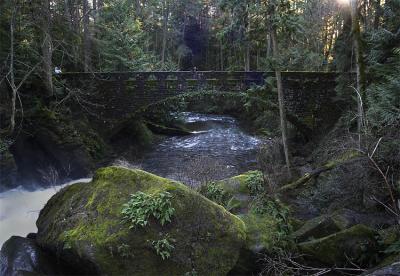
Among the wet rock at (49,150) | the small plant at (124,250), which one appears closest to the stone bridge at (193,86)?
the wet rock at (49,150)

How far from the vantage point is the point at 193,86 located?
19125 millimetres

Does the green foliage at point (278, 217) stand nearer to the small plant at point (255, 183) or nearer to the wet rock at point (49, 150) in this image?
the small plant at point (255, 183)

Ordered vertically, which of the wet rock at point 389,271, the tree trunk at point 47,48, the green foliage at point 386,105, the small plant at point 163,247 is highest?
the tree trunk at point 47,48

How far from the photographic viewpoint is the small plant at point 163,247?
596 cm

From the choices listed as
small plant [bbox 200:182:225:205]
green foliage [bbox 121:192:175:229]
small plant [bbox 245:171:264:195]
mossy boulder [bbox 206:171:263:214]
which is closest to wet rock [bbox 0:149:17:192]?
small plant [bbox 200:182:225:205]

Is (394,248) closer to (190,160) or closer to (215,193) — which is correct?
(215,193)

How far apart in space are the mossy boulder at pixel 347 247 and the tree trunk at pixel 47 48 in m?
10.8

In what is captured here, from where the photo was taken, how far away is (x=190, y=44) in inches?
1721

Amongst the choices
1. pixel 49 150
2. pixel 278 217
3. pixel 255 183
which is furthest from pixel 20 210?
pixel 278 217

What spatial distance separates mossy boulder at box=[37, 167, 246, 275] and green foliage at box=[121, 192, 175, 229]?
0.29 ft

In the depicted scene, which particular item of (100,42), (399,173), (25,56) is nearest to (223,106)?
(100,42)

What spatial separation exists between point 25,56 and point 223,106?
19110 mm

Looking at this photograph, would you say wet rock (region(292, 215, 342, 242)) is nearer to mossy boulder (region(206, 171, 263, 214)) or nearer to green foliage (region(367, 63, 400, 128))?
mossy boulder (region(206, 171, 263, 214))

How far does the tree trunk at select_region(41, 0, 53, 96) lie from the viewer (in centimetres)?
1395
